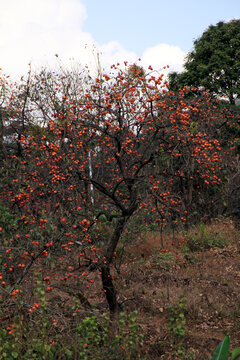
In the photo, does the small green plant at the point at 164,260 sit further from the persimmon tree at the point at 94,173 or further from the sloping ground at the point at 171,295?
the persimmon tree at the point at 94,173

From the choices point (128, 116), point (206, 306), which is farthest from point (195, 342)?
point (128, 116)

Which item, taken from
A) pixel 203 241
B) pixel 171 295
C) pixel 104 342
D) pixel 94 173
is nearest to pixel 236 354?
pixel 104 342

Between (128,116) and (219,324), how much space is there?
420cm

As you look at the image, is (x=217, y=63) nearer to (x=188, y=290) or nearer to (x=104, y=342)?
(x=188, y=290)

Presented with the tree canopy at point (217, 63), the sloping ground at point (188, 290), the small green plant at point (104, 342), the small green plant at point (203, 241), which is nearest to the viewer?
the small green plant at point (104, 342)

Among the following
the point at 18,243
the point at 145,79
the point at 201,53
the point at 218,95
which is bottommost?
the point at 18,243

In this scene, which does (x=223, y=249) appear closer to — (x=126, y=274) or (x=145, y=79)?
(x=126, y=274)

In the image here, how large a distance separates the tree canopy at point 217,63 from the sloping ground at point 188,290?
7810 millimetres

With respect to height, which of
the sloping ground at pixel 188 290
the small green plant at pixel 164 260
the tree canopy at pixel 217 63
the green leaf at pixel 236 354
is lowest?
the sloping ground at pixel 188 290

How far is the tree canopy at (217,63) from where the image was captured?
15836 mm

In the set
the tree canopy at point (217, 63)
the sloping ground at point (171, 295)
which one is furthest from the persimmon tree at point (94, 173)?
the tree canopy at point (217, 63)

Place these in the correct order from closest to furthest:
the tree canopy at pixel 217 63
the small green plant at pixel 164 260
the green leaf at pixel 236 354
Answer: the green leaf at pixel 236 354 → the small green plant at pixel 164 260 → the tree canopy at pixel 217 63

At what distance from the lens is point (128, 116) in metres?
7.09

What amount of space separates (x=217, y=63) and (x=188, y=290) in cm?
1236
